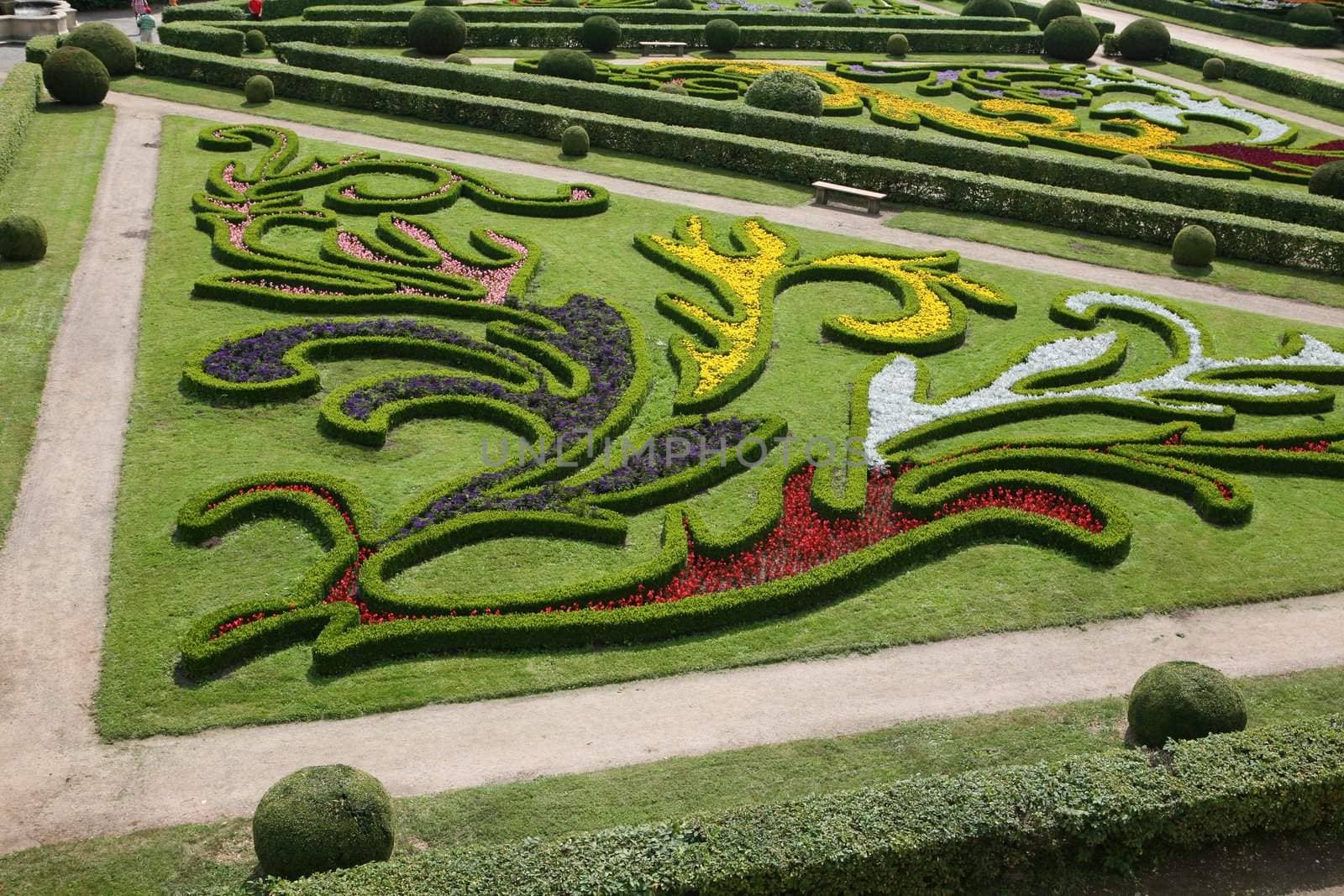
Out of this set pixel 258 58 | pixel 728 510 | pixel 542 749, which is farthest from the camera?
pixel 258 58

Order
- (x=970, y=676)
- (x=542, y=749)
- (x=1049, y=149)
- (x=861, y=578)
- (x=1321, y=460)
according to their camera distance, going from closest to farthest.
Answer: (x=542, y=749)
(x=970, y=676)
(x=861, y=578)
(x=1321, y=460)
(x=1049, y=149)

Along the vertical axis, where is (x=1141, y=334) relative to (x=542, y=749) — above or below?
above

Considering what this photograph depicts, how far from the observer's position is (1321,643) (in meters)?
13.5

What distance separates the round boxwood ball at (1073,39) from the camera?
4550 cm

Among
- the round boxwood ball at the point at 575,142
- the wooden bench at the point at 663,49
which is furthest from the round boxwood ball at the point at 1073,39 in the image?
the round boxwood ball at the point at 575,142

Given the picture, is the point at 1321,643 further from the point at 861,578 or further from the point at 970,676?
the point at 861,578

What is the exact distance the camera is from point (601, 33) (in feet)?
139

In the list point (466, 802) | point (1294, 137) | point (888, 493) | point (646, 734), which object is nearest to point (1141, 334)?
point (888, 493)

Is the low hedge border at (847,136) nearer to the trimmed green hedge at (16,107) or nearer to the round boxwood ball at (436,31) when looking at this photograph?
the round boxwood ball at (436,31)

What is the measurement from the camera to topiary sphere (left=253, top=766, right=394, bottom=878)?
9.44m

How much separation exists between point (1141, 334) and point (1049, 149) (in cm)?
1374

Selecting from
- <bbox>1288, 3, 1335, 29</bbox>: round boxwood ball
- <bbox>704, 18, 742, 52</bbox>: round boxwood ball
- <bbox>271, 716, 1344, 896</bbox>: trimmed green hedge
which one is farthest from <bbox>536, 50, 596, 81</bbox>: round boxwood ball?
<bbox>1288, 3, 1335, 29</bbox>: round boxwood ball

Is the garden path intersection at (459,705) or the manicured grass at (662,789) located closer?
the manicured grass at (662,789)

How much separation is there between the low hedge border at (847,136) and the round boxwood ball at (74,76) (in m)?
6.51
